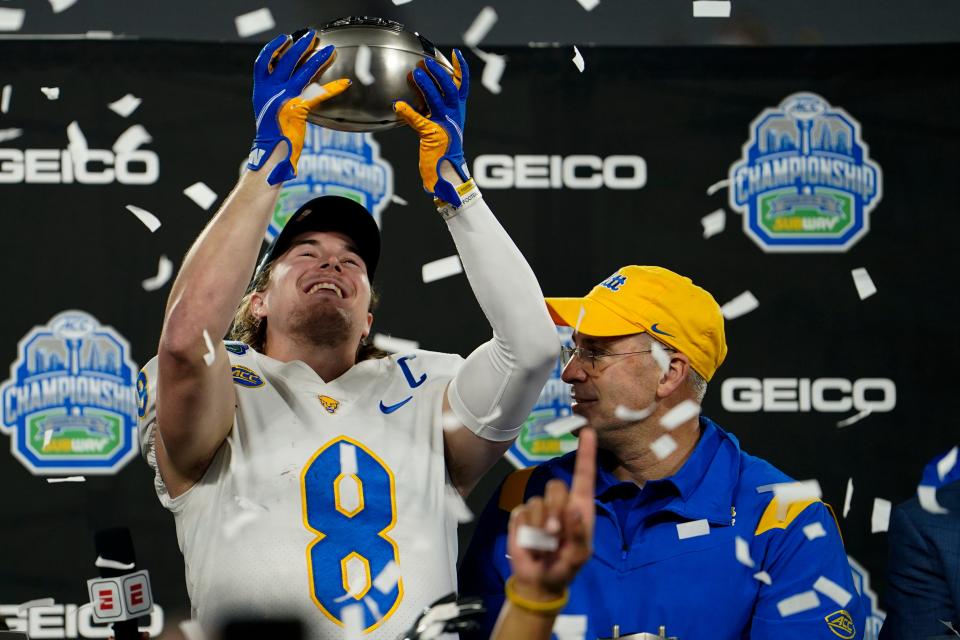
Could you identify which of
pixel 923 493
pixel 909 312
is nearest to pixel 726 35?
pixel 909 312

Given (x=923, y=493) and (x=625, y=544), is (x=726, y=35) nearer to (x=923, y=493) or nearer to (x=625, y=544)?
(x=923, y=493)

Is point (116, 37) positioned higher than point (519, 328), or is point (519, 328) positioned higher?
point (116, 37)

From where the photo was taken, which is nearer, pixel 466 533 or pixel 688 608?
pixel 688 608

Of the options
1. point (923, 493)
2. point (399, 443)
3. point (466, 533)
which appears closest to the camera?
point (399, 443)

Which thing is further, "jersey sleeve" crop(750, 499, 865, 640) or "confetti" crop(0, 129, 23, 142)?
"confetti" crop(0, 129, 23, 142)

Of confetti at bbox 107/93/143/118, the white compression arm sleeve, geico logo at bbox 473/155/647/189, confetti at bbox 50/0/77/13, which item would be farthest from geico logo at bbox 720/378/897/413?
confetti at bbox 50/0/77/13

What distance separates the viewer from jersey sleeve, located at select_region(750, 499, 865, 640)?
1.97 m

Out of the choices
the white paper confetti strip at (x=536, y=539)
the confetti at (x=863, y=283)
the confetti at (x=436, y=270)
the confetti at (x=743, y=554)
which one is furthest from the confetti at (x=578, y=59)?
the white paper confetti strip at (x=536, y=539)

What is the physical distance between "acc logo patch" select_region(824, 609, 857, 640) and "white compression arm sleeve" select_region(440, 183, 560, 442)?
1.96ft

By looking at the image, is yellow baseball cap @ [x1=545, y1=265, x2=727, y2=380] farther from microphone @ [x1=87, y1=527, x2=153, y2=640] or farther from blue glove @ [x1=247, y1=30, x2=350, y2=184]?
microphone @ [x1=87, y1=527, x2=153, y2=640]

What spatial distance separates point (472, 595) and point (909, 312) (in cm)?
157

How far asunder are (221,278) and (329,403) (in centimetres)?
35

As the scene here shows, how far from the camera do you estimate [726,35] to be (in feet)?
10.9

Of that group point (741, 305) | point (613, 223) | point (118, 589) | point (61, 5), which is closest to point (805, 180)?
point (741, 305)
